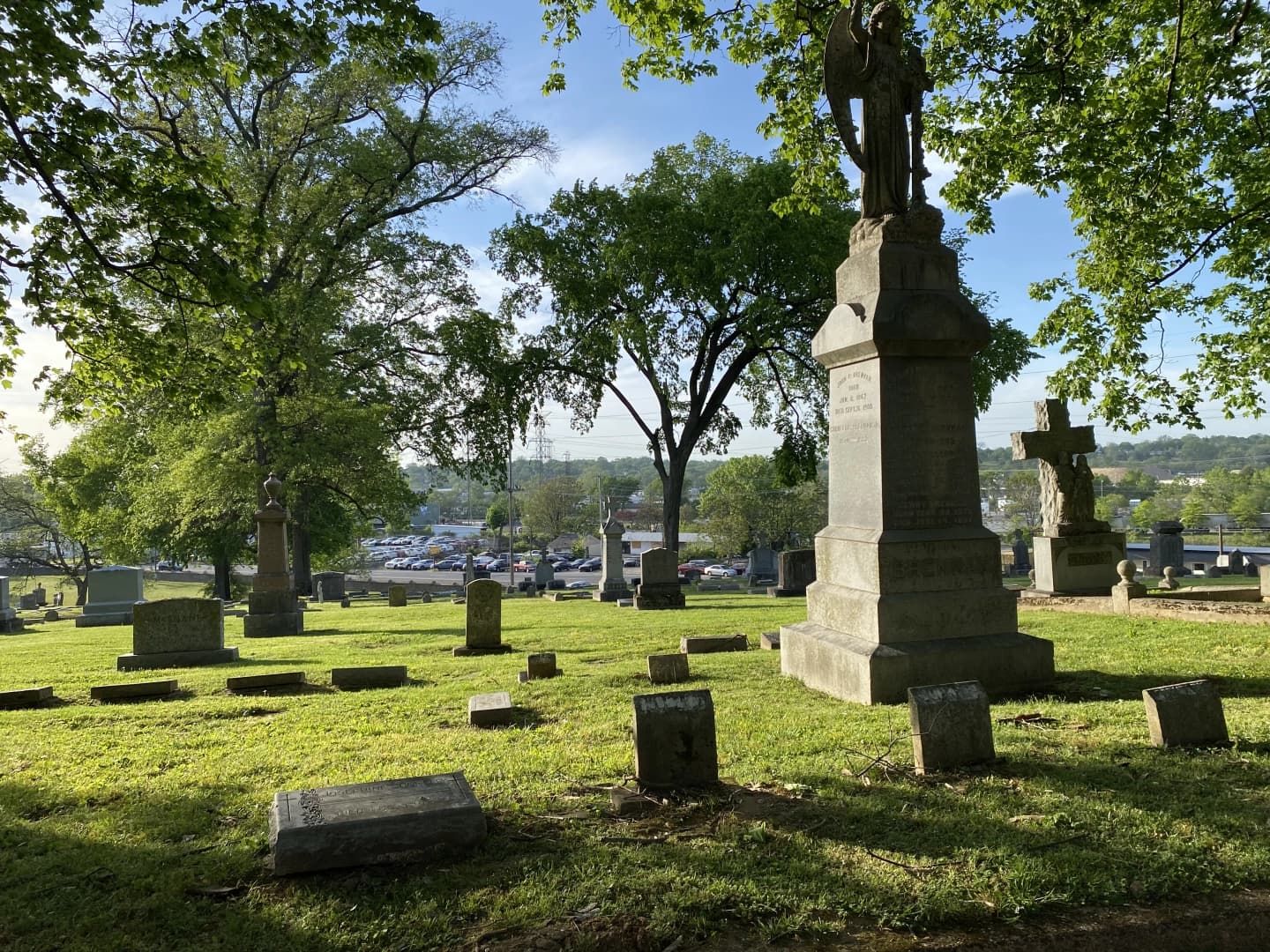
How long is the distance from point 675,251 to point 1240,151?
14.9 meters

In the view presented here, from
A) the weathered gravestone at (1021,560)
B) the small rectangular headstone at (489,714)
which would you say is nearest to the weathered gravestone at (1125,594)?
the small rectangular headstone at (489,714)

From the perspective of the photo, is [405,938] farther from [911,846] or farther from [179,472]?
[179,472]

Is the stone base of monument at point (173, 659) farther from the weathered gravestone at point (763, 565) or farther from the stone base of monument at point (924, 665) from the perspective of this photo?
the weathered gravestone at point (763, 565)

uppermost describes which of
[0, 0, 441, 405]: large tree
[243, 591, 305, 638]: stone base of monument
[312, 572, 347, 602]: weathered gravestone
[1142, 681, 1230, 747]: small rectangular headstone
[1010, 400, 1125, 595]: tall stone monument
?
[0, 0, 441, 405]: large tree

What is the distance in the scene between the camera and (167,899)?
331 centimetres

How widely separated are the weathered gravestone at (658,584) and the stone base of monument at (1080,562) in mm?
8679

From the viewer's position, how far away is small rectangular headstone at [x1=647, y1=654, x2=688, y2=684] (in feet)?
25.7

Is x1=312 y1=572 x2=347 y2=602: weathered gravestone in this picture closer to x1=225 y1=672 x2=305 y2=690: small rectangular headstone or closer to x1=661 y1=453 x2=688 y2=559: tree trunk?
x1=661 y1=453 x2=688 y2=559: tree trunk

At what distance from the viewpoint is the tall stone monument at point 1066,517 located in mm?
14461

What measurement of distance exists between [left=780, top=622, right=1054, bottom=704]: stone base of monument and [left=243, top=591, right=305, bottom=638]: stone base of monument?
41.7ft


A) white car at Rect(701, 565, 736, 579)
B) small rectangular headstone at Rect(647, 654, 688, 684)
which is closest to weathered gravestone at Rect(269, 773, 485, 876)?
small rectangular headstone at Rect(647, 654, 688, 684)

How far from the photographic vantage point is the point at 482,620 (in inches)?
434

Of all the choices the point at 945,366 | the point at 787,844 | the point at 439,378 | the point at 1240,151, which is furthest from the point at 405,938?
the point at 439,378

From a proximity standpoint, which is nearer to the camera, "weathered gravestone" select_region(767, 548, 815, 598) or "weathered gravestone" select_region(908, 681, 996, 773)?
"weathered gravestone" select_region(908, 681, 996, 773)
